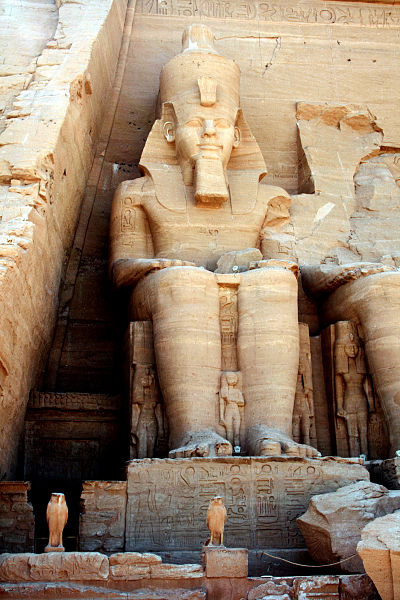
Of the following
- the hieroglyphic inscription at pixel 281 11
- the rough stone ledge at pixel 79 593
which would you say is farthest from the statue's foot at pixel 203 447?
the hieroglyphic inscription at pixel 281 11

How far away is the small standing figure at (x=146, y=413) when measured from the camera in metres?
6.13

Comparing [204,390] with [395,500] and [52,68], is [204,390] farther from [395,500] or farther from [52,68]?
[52,68]

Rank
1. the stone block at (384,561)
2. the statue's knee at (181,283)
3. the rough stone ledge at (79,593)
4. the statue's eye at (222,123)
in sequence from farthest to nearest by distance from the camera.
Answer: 1. the statue's eye at (222,123)
2. the statue's knee at (181,283)
3. the rough stone ledge at (79,593)
4. the stone block at (384,561)

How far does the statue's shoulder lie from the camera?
23.8 ft

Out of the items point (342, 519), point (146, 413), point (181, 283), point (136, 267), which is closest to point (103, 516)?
point (146, 413)

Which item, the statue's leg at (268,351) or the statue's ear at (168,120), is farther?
the statue's ear at (168,120)

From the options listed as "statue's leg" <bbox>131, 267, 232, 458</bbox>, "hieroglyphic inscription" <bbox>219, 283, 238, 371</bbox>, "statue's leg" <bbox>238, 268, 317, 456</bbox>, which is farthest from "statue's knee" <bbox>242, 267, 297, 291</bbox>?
"statue's leg" <bbox>131, 267, 232, 458</bbox>

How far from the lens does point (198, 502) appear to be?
5453mm

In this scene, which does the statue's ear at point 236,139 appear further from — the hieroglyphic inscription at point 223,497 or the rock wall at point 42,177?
the hieroglyphic inscription at point 223,497

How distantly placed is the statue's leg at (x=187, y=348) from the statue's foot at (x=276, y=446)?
25 cm

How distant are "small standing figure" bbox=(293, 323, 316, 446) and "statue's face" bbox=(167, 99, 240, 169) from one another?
1690 mm

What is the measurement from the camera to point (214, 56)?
7633mm

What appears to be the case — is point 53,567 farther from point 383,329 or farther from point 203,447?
point 383,329

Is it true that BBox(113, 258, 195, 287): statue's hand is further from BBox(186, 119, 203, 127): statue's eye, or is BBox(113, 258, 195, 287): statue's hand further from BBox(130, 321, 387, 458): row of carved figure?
BBox(186, 119, 203, 127): statue's eye
